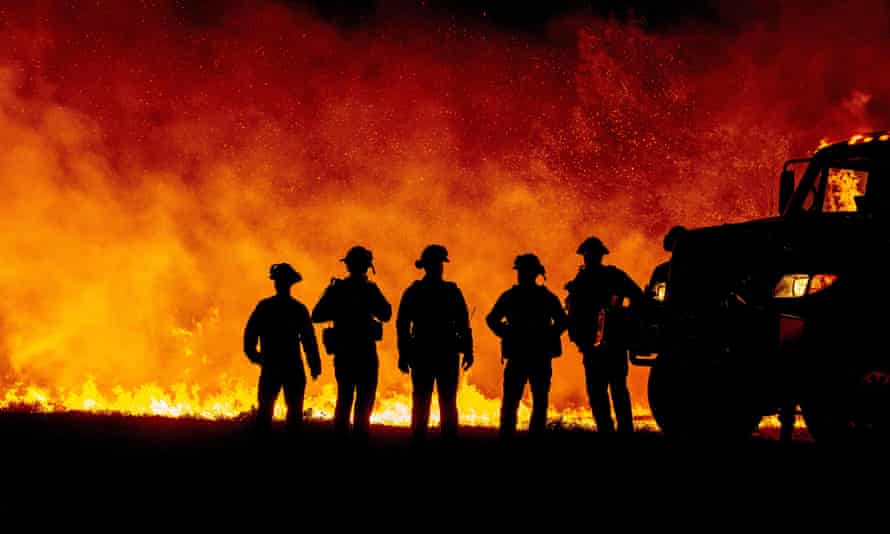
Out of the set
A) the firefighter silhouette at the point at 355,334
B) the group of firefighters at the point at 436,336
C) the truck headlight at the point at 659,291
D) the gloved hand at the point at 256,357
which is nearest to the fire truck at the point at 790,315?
the group of firefighters at the point at 436,336

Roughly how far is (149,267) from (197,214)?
1.77m

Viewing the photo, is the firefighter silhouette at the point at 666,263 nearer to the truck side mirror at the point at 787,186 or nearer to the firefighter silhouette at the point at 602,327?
the firefighter silhouette at the point at 602,327

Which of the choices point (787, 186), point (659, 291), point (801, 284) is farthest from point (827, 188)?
point (801, 284)

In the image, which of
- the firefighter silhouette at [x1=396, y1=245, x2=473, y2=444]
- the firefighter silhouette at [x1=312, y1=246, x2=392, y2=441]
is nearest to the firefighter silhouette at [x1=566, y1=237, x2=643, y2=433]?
the firefighter silhouette at [x1=396, y1=245, x2=473, y2=444]

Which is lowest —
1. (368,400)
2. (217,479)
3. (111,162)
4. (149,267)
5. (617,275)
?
(217,479)

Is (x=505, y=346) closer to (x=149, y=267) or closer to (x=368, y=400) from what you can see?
(x=368, y=400)

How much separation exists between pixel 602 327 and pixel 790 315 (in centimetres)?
234

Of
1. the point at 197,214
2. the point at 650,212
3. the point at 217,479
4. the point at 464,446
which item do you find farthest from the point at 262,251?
the point at 217,479

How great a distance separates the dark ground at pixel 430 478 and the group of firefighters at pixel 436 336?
356 mm

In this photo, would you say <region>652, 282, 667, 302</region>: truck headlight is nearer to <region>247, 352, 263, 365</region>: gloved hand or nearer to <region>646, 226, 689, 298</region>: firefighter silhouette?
<region>646, 226, 689, 298</region>: firefighter silhouette

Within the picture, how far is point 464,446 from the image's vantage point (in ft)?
31.5

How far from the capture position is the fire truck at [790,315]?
255 inches

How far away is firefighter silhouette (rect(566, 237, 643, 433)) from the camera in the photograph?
354 inches

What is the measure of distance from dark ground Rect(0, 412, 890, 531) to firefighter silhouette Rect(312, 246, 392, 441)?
13.4 inches
